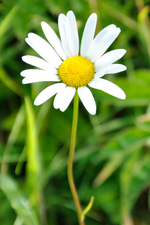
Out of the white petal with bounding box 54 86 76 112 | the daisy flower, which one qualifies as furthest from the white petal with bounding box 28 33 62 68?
the white petal with bounding box 54 86 76 112

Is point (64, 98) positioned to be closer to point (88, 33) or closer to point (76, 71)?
point (76, 71)

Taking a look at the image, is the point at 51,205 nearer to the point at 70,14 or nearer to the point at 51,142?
the point at 51,142

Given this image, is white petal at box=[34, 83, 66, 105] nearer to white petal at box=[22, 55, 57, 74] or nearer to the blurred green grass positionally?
white petal at box=[22, 55, 57, 74]

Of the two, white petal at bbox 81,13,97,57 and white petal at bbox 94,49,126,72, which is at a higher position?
white petal at bbox 81,13,97,57

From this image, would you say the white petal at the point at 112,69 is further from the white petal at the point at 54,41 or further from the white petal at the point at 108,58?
Result: the white petal at the point at 54,41

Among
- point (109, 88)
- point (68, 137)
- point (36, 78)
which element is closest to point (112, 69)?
point (109, 88)

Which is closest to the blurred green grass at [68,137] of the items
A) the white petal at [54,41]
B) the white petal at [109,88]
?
the white petal at [54,41]
